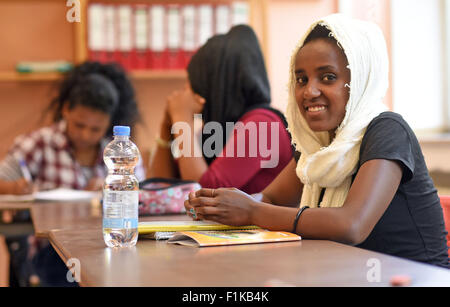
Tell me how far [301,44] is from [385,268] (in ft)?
2.23

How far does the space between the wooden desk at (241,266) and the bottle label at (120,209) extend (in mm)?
50

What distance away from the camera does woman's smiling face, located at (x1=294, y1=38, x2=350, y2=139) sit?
1289 millimetres

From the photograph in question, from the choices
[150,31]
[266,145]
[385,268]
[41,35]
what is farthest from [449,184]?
[41,35]

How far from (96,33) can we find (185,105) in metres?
1.37

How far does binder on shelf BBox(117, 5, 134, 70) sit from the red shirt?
167 centimetres

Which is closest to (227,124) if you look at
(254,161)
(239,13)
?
(254,161)

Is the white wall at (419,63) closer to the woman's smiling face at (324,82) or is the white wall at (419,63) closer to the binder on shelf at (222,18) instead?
the binder on shelf at (222,18)

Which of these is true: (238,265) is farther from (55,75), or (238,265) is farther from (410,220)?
(55,75)

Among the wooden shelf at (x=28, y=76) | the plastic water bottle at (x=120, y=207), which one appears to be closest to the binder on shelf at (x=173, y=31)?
the wooden shelf at (x=28, y=76)

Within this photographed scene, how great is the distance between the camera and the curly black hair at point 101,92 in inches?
112

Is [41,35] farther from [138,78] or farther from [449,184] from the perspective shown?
[449,184]

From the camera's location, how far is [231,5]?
349cm

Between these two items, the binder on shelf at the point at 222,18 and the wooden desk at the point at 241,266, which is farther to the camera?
the binder on shelf at the point at 222,18

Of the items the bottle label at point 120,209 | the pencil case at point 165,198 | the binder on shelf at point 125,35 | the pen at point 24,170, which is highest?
the binder on shelf at point 125,35
